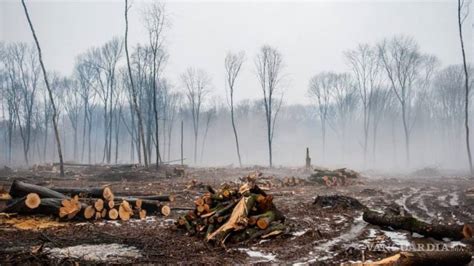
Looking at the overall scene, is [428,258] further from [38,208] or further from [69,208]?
[38,208]

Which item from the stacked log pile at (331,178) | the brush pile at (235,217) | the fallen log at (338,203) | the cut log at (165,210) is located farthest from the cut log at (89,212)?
the stacked log pile at (331,178)

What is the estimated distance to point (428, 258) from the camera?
5.12 meters

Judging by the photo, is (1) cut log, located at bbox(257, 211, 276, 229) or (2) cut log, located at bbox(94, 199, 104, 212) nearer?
(1) cut log, located at bbox(257, 211, 276, 229)

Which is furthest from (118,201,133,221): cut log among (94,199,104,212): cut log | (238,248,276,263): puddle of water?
(238,248,276,263): puddle of water

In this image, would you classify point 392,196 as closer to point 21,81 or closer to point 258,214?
point 258,214

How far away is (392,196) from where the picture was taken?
53.9 feet

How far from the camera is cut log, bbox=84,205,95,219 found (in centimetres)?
1007

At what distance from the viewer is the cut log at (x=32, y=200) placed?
31.5 ft

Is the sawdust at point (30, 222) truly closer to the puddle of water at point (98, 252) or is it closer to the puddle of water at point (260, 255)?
the puddle of water at point (98, 252)

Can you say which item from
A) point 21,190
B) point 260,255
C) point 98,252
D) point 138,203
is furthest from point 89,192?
A: point 260,255

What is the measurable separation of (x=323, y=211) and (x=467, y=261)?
601 centimetres

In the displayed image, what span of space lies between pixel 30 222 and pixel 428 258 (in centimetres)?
970

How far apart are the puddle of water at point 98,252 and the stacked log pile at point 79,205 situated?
10.4 feet

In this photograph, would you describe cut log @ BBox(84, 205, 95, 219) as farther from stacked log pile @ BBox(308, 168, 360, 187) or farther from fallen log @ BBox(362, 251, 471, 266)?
stacked log pile @ BBox(308, 168, 360, 187)
